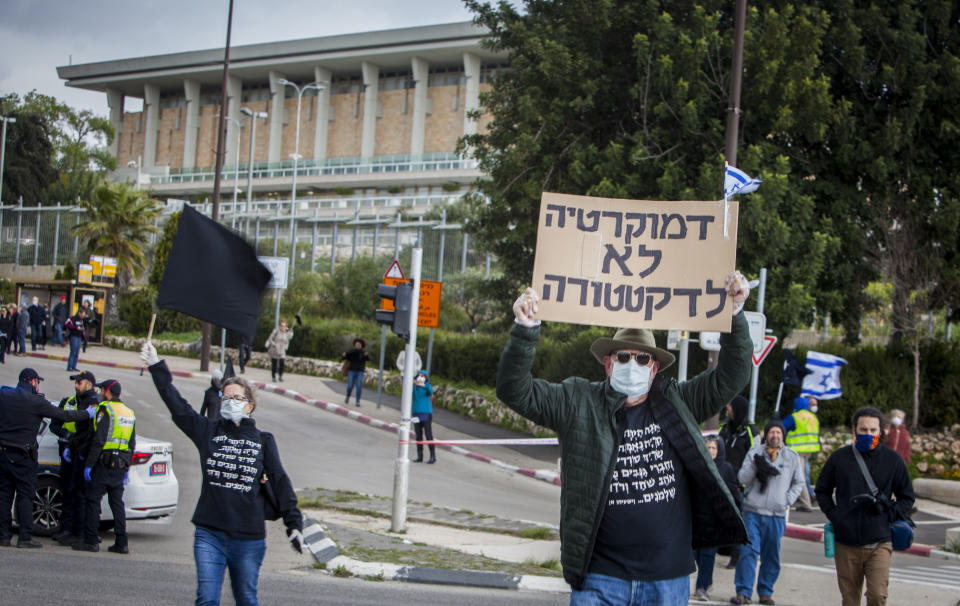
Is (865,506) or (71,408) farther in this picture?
(71,408)

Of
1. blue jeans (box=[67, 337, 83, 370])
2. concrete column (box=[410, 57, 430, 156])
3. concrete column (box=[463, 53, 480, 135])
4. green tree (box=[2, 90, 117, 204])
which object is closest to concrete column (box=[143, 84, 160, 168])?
green tree (box=[2, 90, 117, 204])

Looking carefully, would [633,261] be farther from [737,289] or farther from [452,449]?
[452,449]

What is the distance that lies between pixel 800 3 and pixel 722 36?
168 cm

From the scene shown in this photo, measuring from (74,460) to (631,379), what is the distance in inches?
302

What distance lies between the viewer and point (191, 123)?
307ft

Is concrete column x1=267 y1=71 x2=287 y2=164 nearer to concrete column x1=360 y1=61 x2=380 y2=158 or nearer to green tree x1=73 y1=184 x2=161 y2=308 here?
concrete column x1=360 y1=61 x2=380 y2=158

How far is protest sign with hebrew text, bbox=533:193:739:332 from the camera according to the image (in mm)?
4785

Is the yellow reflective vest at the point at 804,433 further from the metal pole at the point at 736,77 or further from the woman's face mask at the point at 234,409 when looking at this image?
the woman's face mask at the point at 234,409

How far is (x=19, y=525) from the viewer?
10289 millimetres

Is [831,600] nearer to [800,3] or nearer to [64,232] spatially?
[800,3]

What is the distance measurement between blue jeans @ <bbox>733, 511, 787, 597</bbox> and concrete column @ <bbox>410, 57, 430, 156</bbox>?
74.2 m

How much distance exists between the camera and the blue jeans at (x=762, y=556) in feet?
31.0

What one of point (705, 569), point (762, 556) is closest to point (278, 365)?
point (705, 569)

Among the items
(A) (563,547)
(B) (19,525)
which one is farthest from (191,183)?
(A) (563,547)
